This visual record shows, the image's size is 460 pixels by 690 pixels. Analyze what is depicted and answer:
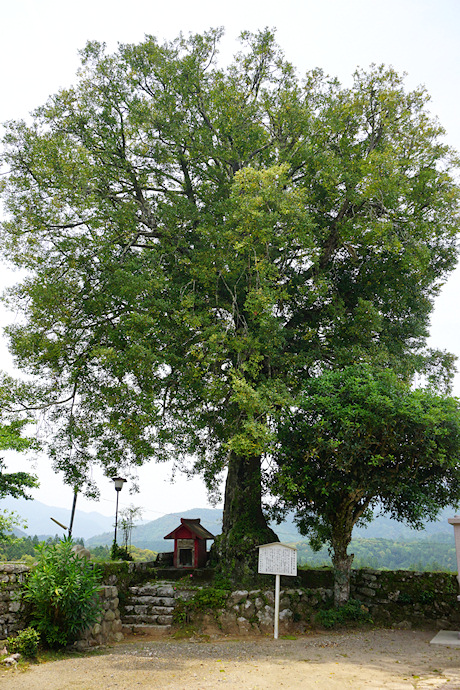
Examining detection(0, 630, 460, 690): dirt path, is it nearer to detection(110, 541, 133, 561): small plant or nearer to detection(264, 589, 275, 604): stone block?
detection(264, 589, 275, 604): stone block

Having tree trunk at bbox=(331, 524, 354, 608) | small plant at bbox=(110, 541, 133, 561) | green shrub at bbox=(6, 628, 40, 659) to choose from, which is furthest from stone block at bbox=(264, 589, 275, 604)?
green shrub at bbox=(6, 628, 40, 659)

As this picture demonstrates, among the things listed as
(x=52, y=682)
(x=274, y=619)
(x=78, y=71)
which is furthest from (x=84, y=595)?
(x=78, y=71)

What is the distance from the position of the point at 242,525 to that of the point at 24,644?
5722 mm

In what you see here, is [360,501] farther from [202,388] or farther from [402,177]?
[402,177]

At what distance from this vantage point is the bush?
7.42 meters

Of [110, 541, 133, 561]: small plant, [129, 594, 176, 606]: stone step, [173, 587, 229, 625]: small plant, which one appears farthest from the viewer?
[110, 541, 133, 561]: small plant

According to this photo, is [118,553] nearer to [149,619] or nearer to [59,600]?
[149,619]

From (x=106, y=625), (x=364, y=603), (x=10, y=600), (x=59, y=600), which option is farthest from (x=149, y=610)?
(x=364, y=603)

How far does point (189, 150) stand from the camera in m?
13.0

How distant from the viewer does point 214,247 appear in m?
12.0

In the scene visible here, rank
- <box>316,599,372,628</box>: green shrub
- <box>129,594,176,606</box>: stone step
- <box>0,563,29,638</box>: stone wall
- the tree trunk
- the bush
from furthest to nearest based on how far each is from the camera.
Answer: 1. the tree trunk
2. <box>129,594,176,606</box>: stone step
3. <box>316,599,372,628</box>: green shrub
4. the bush
5. <box>0,563,29,638</box>: stone wall

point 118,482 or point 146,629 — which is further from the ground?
point 118,482

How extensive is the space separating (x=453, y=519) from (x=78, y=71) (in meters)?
14.2

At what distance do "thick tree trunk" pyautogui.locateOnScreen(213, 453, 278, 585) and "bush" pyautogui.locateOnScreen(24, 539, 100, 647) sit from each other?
415 centimetres
